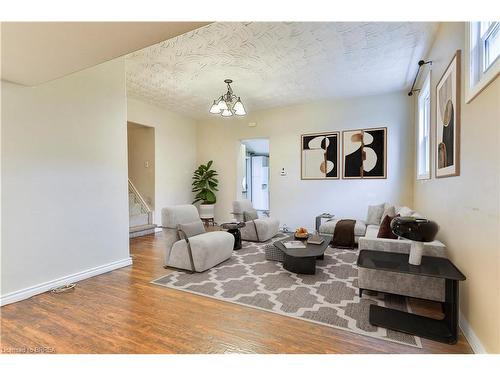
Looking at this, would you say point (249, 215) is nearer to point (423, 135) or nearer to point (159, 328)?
point (159, 328)

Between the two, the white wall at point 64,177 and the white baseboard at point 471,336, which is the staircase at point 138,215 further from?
the white baseboard at point 471,336

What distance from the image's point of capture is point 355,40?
3174 mm

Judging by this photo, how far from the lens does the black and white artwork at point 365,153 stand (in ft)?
17.1

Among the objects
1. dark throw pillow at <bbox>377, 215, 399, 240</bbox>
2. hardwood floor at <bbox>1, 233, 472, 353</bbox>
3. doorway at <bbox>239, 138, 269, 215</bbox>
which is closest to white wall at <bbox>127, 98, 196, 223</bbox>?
doorway at <bbox>239, 138, 269, 215</bbox>

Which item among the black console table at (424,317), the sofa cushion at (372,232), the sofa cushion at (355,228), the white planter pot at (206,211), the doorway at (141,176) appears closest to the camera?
the black console table at (424,317)

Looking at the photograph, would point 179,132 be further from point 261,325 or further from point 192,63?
point 261,325

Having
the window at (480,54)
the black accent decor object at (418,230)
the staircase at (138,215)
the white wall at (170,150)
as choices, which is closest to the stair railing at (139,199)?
the staircase at (138,215)

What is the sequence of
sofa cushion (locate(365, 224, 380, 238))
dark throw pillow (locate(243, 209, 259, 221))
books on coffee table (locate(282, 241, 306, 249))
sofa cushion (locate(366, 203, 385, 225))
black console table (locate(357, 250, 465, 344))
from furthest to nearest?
dark throw pillow (locate(243, 209, 259, 221)), sofa cushion (locate(366, 203, 385, 225)), sofa cushion (locate(365, 224, 380, 238)), books on coffee table (locate(282, 241, 306, 249)), black console table (locate(357, 250, 465, 344))

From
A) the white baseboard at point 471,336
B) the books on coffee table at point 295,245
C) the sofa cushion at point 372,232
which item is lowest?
the white baseboard at point 471,336

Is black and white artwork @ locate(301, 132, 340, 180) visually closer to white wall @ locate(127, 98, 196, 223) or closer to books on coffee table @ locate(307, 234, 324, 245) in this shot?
books on coffee table @ locate(307, 234, 324, 245)

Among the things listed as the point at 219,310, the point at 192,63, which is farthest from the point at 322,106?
the point at 219,310

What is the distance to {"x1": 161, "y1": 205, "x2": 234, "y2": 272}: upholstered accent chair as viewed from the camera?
130 inches

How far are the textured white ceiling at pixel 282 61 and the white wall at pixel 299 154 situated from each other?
42 centimetres

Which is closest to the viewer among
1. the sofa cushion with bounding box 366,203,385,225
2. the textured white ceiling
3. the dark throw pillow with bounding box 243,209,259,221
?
the textured white ceiling
